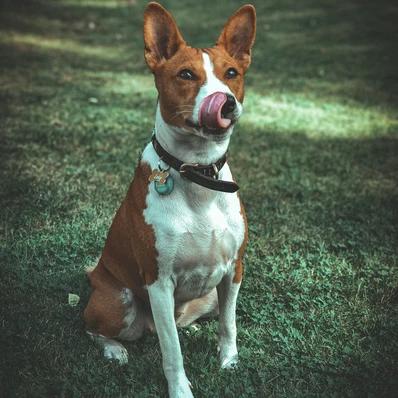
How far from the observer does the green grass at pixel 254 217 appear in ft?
10.4

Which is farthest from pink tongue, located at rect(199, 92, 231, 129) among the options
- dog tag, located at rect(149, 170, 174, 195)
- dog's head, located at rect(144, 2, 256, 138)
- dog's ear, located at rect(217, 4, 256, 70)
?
dog's ear, located at rect(217, 4, 256, 70)

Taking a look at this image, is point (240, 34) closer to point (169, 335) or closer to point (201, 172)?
point (201, 172)

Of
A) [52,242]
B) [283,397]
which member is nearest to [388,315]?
[283,397]

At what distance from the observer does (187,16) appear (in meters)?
15.3

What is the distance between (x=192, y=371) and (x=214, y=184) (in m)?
1.16

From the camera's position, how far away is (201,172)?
2848 millimetres

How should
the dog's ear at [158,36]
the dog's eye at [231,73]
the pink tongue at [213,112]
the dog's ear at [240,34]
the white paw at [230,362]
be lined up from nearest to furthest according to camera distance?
the pink tongue at [213,112], the dog's eye at [231,73], the dog's ear at [158,36], the dog's ear at [240,34], the white paw at [230,362]

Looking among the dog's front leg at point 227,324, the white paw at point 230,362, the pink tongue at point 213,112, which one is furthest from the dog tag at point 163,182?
the white paw at point 230,362

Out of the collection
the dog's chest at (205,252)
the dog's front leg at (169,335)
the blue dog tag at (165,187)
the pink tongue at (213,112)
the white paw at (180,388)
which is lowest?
the white paw at (180,388)

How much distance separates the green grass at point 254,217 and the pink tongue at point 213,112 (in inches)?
56.7

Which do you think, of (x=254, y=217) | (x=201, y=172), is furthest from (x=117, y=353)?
(x=254, y=217)

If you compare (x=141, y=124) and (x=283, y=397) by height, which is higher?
(x=283, y=397)

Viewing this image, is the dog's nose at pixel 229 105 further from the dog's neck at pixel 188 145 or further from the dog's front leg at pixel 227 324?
the dog's front leg at pixel 227 324

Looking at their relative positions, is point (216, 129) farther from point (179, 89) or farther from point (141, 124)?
point (141, 124)
